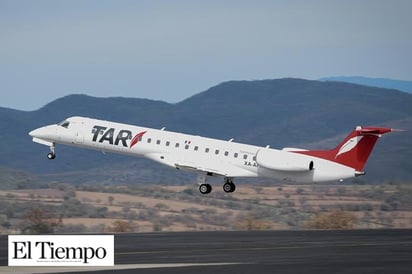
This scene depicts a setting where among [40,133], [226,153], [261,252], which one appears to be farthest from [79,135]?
[261,252]

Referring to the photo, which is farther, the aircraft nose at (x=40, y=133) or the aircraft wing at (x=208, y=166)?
the aircraft nose at (x=40, y=133)

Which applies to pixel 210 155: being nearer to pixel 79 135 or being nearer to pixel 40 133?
pixel 79 135

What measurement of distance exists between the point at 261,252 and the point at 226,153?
2049cm

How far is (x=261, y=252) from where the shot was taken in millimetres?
41469

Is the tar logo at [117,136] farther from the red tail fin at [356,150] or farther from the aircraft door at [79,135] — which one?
the red tail fin at [356,150]

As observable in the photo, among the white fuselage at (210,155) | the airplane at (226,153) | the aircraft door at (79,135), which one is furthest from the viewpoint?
the aircraft door at (79,135)

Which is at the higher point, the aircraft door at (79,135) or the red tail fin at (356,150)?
the aircraft door at (79,135)

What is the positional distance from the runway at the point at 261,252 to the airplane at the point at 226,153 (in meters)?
5.75

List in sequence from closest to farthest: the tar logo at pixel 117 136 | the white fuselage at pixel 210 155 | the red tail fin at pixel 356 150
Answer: the red tail fin at pixel 356 150
the white fuselage at pixel 210 155
the tar logo at pixel 117 136

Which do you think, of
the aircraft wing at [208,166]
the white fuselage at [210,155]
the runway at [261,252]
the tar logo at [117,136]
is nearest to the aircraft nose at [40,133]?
the white fuselage at [210,155]

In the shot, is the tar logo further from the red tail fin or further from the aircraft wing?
the red tail fin

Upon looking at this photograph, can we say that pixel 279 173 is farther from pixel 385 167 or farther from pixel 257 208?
pixel 385 167

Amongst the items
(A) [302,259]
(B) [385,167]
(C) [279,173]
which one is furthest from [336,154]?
(B) [385,167]

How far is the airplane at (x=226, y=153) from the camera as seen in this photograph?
60.3m
